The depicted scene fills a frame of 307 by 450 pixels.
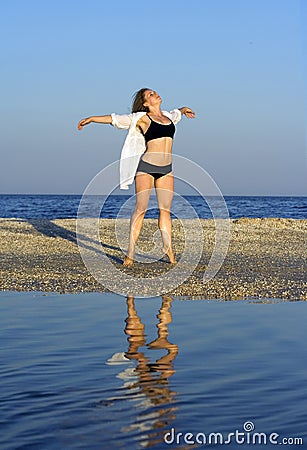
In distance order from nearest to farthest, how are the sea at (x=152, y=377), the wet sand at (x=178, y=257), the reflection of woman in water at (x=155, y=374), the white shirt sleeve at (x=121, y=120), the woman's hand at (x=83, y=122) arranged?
the sea at (x=152, y=377) → the reflection of woman in water at (x=155, y=374) → the wet sand at (x=178, y=257) → the woman's hand at (x=83, y=122) → the white shirt sleeve at (x=121, y=120)

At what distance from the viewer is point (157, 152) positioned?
9.97m

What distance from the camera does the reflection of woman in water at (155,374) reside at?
3.49 meters

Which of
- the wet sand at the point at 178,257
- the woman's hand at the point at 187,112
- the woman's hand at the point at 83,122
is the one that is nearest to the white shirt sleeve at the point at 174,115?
the woman's hand at the point at 187,112

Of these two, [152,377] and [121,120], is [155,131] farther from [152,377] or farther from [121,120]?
[152,377]

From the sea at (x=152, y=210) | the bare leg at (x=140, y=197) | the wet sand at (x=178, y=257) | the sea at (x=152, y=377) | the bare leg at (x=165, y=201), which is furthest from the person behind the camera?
the sea at (x=152, y=210)

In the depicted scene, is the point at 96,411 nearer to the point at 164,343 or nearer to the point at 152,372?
the point at 152,372

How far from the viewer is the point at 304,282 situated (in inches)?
336

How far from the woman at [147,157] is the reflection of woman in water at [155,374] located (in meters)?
3.63

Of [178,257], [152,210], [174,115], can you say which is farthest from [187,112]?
[152,210]

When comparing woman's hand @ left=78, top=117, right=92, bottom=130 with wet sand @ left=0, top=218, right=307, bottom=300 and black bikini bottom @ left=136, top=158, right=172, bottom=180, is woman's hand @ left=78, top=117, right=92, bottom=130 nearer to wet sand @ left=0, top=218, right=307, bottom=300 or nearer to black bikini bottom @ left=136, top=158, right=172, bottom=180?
black bikini bottom @ left=136, top=158, right=172, bottom=180

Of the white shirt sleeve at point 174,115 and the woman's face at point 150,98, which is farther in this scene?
the white shirt sleeve at point 174,115

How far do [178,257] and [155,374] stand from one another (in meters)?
7.18

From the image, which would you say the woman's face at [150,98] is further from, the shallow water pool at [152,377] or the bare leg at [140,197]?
the shallow water pool at [152,377]

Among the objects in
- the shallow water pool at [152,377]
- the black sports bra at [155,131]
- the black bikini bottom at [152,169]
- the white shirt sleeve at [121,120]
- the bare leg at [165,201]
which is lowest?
the shallow water pool at [152,377]
